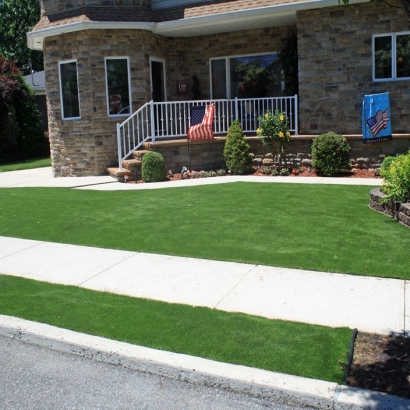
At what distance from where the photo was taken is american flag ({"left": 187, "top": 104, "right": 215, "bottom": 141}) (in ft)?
46.9

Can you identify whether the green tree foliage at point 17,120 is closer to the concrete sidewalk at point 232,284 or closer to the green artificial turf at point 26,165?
the green artificial turf at point 26,165

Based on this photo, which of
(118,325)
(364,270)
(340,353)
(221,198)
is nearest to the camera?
(340,353)

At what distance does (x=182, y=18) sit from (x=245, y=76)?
7.89 ft

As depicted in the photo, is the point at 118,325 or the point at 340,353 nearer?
the point at 340,353

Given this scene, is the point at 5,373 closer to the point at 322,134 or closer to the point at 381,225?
the point at 381,225

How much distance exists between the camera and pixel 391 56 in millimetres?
13133

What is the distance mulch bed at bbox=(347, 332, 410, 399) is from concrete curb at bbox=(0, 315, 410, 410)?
5.1 inches

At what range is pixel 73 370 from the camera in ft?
14.4

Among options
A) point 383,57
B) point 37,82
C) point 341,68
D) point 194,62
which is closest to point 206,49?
point 194,62

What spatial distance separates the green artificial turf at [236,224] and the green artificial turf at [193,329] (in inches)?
66.1

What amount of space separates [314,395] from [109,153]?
12.5 metres

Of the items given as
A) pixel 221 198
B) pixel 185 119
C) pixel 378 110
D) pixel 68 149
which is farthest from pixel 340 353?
pixel 68 149

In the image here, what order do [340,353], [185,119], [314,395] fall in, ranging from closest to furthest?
1. [314,395]
2. [340,353]
3. [185,119]

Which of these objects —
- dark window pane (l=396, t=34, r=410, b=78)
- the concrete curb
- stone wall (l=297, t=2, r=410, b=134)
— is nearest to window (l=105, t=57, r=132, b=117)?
stone wall (l=297, t=2, r=410, b=134)
